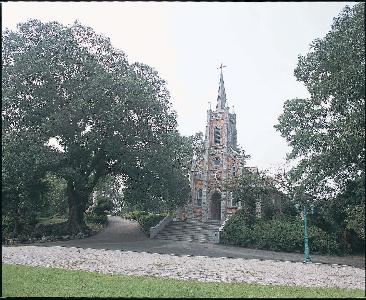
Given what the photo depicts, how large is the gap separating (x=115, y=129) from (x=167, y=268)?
11.0m

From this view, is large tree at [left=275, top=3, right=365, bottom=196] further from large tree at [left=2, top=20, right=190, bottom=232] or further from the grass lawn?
large tree at [left=2, top=20, right=190, bottom=232]

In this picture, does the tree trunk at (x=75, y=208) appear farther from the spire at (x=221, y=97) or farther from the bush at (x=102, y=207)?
the spire at (x=221, y=97)

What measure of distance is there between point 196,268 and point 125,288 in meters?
4.64

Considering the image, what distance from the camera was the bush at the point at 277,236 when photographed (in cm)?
1872

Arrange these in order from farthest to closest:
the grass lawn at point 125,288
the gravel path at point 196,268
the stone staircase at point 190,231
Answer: the stone staircase at point 190,231 < the gravel path at point 196,268 < the grass lawn at point 125,288

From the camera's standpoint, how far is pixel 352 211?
1272cm

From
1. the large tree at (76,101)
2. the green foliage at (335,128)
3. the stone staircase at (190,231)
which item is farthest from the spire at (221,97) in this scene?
the green foliage at (335,128)

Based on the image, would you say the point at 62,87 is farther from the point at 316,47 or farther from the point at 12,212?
the point at 316,47

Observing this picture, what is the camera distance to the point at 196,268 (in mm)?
12094

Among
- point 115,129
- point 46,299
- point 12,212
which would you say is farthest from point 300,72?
point 12,212

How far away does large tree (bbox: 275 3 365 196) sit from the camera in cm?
1186

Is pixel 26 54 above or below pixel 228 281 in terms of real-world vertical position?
above

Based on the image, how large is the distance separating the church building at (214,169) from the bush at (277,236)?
37.9 ft

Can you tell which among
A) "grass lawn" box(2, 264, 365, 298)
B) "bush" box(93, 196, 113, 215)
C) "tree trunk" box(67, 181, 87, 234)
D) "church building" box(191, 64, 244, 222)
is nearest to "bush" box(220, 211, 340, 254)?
"tree trunk" box(67, 181, 87, 234)
